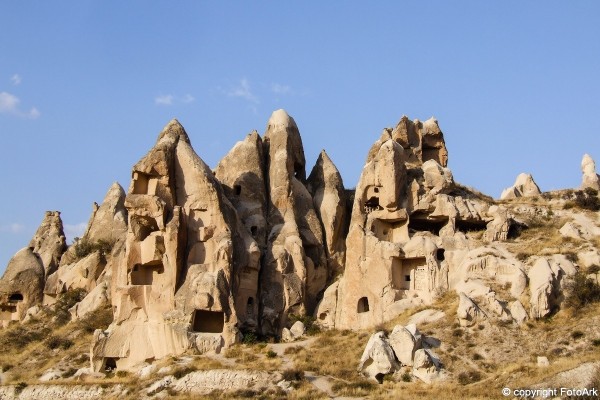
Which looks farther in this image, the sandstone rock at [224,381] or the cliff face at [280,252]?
the cliff face at [280,252]

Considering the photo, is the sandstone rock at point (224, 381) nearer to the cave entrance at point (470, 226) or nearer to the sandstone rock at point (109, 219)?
the cave entrance at point (470, 226)

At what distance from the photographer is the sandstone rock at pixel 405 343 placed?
29.2 metres

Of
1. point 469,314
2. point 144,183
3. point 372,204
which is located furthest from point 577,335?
point 144,183

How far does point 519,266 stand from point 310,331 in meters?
9.77

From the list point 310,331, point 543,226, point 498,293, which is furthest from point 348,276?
point 543,226

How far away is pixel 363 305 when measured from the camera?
38.8m

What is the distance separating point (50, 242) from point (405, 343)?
28.3 metres

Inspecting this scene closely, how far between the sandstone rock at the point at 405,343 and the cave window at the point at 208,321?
9767mm

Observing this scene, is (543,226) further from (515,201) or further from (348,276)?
(348,276)

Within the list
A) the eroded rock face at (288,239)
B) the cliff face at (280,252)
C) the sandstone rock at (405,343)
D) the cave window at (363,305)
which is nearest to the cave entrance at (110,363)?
the cliff face at (280,252)

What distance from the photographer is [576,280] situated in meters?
33.2

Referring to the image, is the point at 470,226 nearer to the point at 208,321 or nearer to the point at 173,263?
the point at 208,321

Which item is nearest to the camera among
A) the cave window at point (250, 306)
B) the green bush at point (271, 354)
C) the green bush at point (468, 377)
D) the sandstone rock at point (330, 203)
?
the green bush at point (468, 377)

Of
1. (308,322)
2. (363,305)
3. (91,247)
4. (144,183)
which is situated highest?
(144,183)
